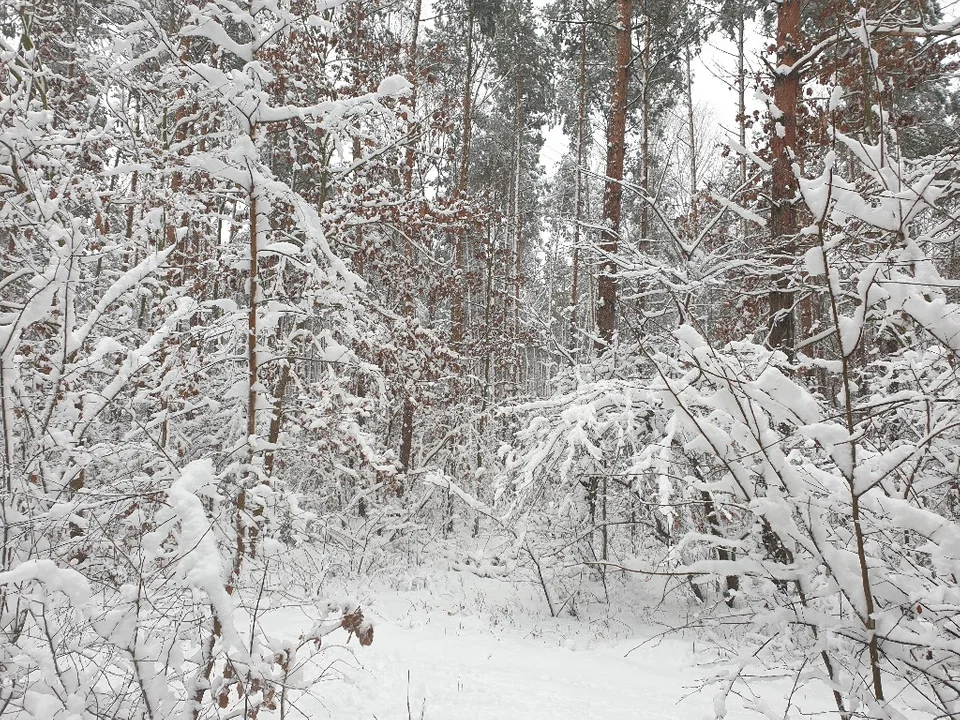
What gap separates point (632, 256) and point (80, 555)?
480cm

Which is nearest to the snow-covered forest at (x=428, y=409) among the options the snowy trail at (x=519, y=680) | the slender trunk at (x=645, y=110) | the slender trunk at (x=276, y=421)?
the snowy trail at (x=519, y=680)

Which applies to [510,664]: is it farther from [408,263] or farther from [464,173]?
[464,173]

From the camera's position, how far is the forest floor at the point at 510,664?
13.0ft

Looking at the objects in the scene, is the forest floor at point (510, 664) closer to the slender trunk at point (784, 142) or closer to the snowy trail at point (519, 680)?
the snowy trail at point (519, 680)

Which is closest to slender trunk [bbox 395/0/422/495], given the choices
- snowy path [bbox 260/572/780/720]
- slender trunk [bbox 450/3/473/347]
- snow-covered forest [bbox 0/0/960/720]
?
snow-covered forest [bbox 0/0/960/720]

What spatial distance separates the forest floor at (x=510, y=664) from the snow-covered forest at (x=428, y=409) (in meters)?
0.05

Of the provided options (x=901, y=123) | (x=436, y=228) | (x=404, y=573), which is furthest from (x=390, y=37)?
(x=404, y=573)

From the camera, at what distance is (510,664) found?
4.99m

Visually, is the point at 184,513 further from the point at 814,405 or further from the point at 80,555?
the point at 814,405

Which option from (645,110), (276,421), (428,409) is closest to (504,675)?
(276,421)

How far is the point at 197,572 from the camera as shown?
1.70 meters

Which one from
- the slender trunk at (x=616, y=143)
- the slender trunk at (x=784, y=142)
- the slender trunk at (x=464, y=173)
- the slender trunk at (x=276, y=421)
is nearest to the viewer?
the slender trunk at (x=276, y=421)

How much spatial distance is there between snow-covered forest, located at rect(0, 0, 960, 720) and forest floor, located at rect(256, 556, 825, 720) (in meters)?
0.05

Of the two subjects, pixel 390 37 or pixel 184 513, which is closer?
pixel 184 513
